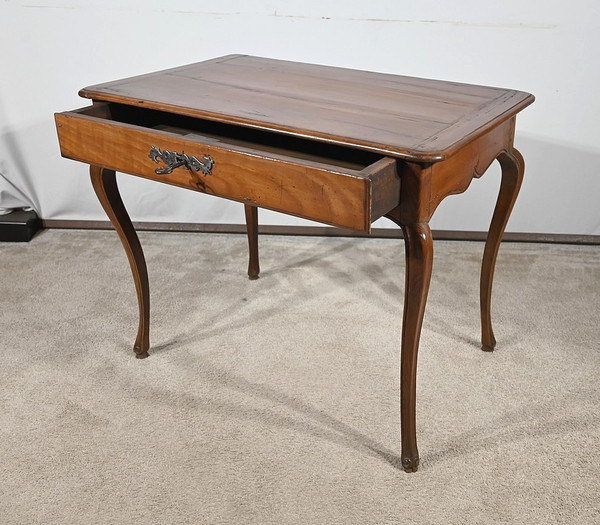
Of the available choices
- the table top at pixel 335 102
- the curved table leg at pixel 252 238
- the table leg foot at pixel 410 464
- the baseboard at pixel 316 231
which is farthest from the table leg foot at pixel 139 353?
the baseboard at pixel 316 231

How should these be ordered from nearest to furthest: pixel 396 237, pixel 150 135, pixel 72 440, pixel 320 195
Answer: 1. pixel 320 195
2. pixel 150 135
3. pixel 72 440
4. pixel 396 237

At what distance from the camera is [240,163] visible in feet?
4.17

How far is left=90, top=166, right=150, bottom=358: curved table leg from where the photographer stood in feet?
5.26

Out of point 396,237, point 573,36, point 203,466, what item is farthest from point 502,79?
point 203,466

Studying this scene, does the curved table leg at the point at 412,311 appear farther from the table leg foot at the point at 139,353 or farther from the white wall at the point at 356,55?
the white wall at the point at 356,55

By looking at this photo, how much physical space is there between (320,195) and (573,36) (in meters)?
1.43

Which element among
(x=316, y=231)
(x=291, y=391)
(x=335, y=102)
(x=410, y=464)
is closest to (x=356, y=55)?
(x=316, y=231)

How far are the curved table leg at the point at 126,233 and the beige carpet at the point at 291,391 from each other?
0.21ft

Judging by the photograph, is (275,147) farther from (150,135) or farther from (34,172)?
(34,172)

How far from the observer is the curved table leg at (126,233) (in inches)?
63.2

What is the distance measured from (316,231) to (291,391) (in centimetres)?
93

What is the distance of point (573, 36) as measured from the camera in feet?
7.38

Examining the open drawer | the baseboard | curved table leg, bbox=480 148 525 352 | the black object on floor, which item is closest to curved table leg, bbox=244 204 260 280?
the baseboard

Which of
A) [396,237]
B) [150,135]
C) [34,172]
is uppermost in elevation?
[150,135]
